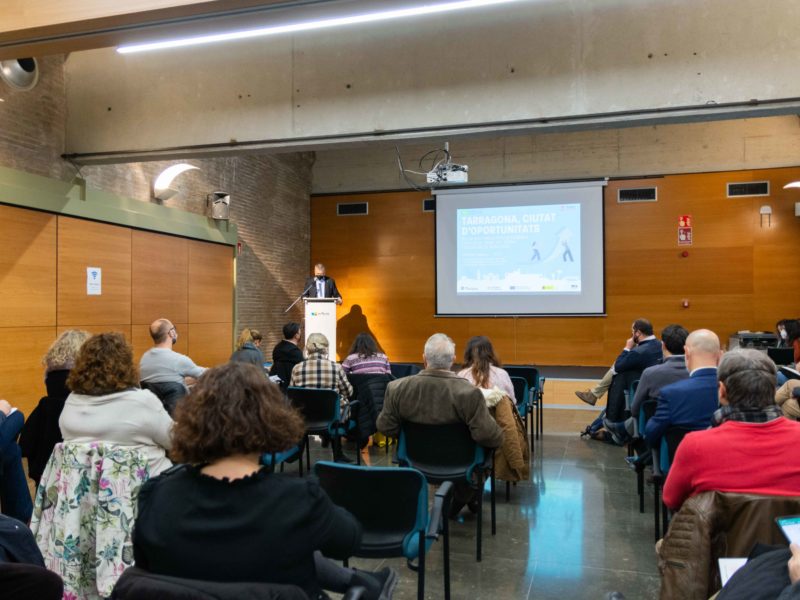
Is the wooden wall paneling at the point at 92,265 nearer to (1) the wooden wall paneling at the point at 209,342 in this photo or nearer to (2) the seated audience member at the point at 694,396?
(1) the wooden wall paneling at the point at 209,342

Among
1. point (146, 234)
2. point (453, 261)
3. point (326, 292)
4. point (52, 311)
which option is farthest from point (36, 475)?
point (453, 261)

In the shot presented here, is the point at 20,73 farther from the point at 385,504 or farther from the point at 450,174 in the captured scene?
the point at 385,504

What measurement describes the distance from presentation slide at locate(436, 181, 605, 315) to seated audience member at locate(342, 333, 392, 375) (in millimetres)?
4646

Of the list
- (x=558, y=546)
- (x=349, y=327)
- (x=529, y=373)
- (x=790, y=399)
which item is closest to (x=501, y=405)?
(x=558, y=546)

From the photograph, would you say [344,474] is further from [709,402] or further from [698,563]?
[709,402]

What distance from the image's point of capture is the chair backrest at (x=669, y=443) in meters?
2.93

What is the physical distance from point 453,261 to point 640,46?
579 centimetres

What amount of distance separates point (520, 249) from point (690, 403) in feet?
21.6

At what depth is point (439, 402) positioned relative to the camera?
10.3ft

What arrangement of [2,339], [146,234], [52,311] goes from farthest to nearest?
[146,234] → [52,311] → [2,339]

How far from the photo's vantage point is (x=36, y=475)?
2621 millimetres

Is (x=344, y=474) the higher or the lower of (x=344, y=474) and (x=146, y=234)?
the lower

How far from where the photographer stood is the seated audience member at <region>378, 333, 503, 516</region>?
3.11 meters

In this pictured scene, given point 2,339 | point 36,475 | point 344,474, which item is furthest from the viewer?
point 2,339
